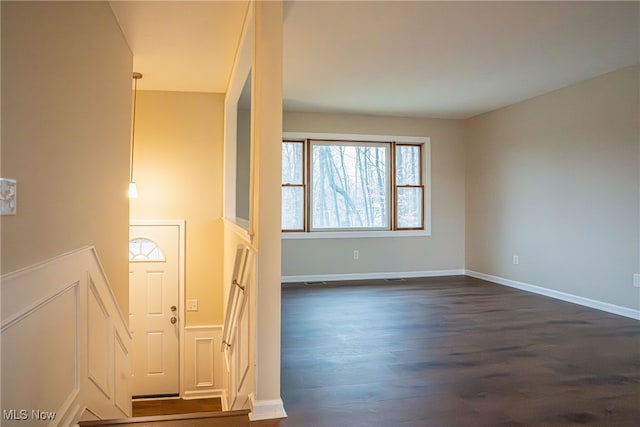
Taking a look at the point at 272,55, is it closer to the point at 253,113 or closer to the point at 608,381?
the point at 253,113

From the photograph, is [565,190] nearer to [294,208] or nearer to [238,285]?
[294,208]

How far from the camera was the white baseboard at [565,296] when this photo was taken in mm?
4353

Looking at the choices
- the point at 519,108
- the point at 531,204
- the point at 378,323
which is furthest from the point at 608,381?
the point at 519,108

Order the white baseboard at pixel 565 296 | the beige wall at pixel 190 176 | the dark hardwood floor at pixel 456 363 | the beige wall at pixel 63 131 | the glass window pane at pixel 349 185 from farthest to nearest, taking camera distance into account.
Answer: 1. the glass window pane at pixel 349 185
2. the beige wall at pixel 190 176
3. the white baseboard at pixel 565 296
4. the dark hardwood floor at pixel 456 363
5. the beige wall at pixel 63 131

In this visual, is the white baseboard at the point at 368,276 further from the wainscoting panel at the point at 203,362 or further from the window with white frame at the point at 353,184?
the wainscoting panel at the point at 203,362

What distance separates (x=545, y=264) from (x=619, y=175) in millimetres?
1450

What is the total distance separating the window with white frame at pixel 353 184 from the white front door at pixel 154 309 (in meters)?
1.85

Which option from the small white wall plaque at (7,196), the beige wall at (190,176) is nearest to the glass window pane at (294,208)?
the beige wall at (190,176)

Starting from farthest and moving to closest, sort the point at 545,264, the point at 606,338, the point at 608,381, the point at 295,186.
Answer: the point at 295,186 → the point at 545,264 → the point at 606,338 → the point at 608,381

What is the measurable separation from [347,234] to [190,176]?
Answer: 8.44ft

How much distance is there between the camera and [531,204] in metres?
5.58

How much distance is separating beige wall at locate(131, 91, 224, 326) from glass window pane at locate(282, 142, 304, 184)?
4.53 feet

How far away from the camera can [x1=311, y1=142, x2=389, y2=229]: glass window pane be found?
6.43 m

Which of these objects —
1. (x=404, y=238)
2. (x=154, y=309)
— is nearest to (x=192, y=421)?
(x=154, y=309)
